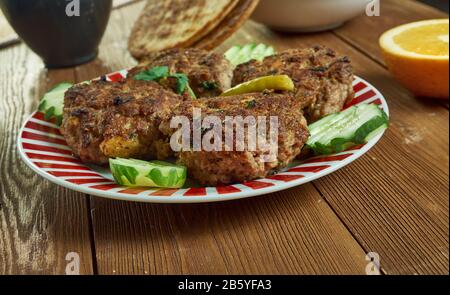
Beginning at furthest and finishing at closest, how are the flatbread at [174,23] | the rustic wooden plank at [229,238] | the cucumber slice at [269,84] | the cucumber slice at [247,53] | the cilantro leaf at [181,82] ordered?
the flatbread at [174,23] → the cucumber slice at [247,53] → the cilantro leaf at [181,82] → the cucumber slice at [269,84] → the rustic wooden plank at [229,238]

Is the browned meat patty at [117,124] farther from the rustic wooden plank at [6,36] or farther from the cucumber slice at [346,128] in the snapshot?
the rustic wooden plank at [6,36]

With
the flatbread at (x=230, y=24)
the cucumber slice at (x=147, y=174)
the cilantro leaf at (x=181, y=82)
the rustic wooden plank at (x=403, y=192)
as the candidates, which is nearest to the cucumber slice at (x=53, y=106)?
the cilantro leaf at (x=181, y=82)

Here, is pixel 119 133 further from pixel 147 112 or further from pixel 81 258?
pixel 81 258

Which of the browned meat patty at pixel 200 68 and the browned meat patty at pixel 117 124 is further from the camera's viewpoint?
the browned meat patty at pixel 200 68

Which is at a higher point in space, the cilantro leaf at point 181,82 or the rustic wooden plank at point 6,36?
the cilantro leaf at point 181,82

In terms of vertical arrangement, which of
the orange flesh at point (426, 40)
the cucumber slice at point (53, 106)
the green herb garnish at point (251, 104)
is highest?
the green herb garnish at point (251, 104)


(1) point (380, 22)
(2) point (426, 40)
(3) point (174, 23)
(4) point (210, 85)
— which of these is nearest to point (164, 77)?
(4) point (210, 85)

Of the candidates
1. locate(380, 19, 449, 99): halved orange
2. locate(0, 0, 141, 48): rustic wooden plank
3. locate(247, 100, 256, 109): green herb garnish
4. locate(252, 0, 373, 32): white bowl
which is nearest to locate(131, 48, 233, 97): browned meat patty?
locate(247, 100, 256, 109): green herb garnish

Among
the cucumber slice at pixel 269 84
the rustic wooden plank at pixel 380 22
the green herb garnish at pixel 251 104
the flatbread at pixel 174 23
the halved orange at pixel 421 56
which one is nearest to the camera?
the green herb garnish at pixel 251 104
